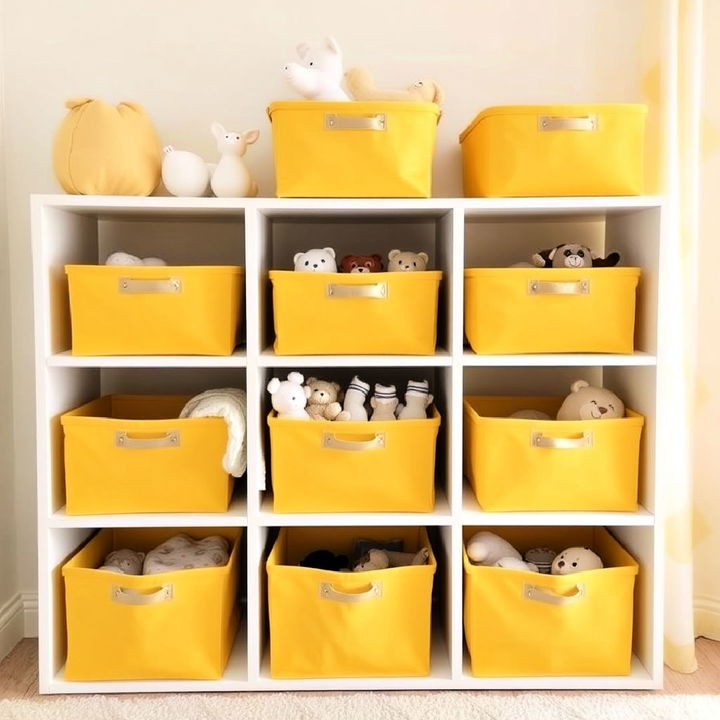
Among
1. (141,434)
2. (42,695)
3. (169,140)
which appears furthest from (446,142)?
(42,695)

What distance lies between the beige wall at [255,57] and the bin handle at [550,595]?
1280mm

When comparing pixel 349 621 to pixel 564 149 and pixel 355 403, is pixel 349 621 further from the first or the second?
pixel 564 149

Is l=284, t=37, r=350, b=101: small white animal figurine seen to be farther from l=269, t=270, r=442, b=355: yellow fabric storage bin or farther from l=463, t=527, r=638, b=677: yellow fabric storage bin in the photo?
l=463, t=527, r=638, b=677: yellow fabric storage bin

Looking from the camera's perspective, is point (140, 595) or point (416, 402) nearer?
point (140, 595)

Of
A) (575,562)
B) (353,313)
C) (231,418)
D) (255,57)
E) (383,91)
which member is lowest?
(575,562)

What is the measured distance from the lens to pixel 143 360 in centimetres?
183

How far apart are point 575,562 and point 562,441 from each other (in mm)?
351

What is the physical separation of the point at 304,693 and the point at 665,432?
113 cm

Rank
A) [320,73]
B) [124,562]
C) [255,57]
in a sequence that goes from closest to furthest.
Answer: [320,73], [124,562], [255,57]

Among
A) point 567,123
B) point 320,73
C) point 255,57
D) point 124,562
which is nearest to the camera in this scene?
point 567,123

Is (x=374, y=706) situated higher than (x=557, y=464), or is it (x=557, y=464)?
(x=557, y=464)

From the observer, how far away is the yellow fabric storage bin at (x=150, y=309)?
1814 mm

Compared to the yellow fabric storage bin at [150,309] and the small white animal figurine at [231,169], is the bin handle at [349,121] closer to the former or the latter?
the small white animal figurine at [231,169]

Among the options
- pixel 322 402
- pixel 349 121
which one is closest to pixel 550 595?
pixel 322 402
